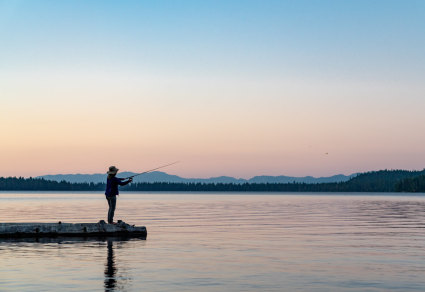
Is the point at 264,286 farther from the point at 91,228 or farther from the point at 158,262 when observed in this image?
the point at 91,228

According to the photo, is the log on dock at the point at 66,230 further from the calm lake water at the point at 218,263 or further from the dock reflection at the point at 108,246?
the calm lake water at the point at 218,263

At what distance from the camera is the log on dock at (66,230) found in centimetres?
3247

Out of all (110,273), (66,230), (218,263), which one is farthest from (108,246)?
(110,273)

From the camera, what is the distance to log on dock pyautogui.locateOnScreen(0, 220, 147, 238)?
32.5 metres

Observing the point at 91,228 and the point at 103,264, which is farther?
the point at 91,228

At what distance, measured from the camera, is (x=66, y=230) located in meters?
32.9

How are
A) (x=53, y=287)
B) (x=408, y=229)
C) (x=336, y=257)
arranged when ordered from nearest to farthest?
(x=53, y=287)
(x=336, y=257)
(x=408, y=229)

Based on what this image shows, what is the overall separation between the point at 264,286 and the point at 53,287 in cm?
563

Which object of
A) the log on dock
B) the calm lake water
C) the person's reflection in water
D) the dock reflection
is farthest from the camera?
Result: the log on dock

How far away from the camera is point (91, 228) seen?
3303cm

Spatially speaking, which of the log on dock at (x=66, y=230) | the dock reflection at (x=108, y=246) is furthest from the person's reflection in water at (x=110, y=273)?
the log on dock at (x=66, y=230)

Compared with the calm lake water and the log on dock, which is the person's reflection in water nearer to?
the calm lake water

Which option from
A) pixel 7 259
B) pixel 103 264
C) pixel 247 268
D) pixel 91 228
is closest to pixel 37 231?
pixel 91 228

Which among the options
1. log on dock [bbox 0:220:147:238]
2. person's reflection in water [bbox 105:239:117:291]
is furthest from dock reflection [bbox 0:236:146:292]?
log on dock [bbox 0:220:147:238]
